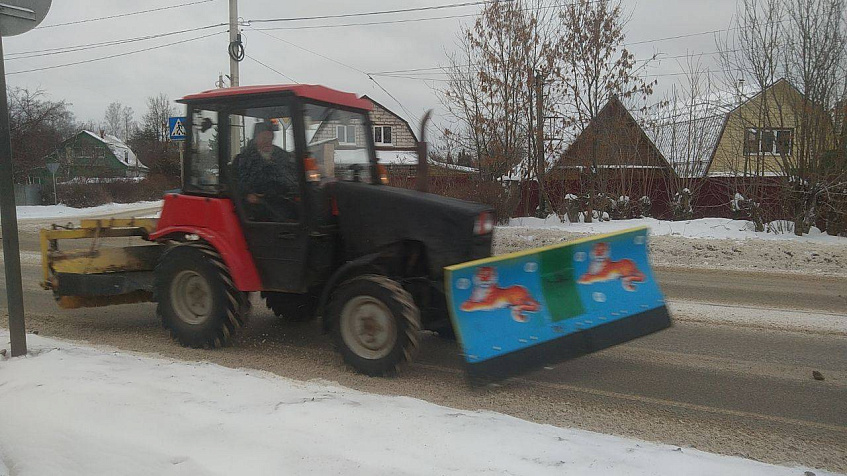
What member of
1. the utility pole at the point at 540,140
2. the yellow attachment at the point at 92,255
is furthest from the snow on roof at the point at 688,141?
the yellow attachment at the point at 92,255

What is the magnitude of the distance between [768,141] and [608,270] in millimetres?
14960

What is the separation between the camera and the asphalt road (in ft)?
13.3

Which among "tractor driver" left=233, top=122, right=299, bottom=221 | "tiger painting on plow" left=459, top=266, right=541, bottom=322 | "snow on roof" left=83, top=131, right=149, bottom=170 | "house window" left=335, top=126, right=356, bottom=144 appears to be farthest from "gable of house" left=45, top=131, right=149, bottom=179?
"tiger painting on plow" left=459, top=266, right=541, bottom=322

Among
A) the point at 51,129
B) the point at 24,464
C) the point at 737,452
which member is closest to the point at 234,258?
the point at 24,464

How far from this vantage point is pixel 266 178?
545 centimetres

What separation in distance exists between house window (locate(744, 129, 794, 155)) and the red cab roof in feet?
48.7

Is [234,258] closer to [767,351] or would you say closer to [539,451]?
[539,451]

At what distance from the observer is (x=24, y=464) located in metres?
3.33

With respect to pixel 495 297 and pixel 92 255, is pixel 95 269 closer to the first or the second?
pixel 92 255

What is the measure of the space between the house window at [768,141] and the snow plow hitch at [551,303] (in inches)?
561

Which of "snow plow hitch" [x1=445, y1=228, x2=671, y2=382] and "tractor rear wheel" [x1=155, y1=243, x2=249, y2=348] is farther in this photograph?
"tractor rear wheel" [x1=155, y1=243, x2=249, y2=348]

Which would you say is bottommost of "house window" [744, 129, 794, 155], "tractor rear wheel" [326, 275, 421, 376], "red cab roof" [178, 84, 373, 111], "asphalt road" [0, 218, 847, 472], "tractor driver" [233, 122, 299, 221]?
"asphalt road" [0, 218, 847, 472]

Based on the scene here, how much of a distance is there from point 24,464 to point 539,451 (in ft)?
9.06

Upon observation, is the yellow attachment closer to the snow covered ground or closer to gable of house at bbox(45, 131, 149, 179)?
the snow covered ground
